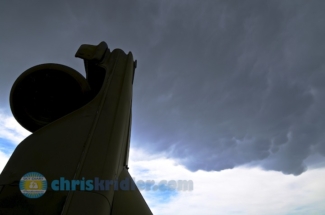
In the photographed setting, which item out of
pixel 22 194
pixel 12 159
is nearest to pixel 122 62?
pixel 12 159

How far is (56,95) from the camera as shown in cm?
543

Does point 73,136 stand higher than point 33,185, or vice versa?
point 73,136

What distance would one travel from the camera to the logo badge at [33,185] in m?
3.01

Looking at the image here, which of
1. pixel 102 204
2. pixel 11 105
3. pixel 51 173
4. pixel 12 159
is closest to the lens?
pixel 102 204

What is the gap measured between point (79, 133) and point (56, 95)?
81.1 inches

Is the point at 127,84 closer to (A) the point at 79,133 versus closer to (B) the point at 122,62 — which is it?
(B) the point at 122,62

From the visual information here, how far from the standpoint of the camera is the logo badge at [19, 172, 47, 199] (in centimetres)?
301

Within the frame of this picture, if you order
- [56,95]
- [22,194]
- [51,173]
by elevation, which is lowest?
[22,194]

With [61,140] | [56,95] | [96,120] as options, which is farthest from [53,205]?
[56,95]

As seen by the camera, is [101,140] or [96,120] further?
[96,120]

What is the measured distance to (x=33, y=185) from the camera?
10.2ft

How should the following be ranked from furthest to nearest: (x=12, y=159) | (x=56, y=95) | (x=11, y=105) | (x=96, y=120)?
(x=56, y=95) < (x=11, y=105) < (x=96, y=120) < (x=12, y=159)

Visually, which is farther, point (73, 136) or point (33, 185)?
point (73, 136)

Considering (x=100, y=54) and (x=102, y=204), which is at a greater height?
(x=100, y=54)
